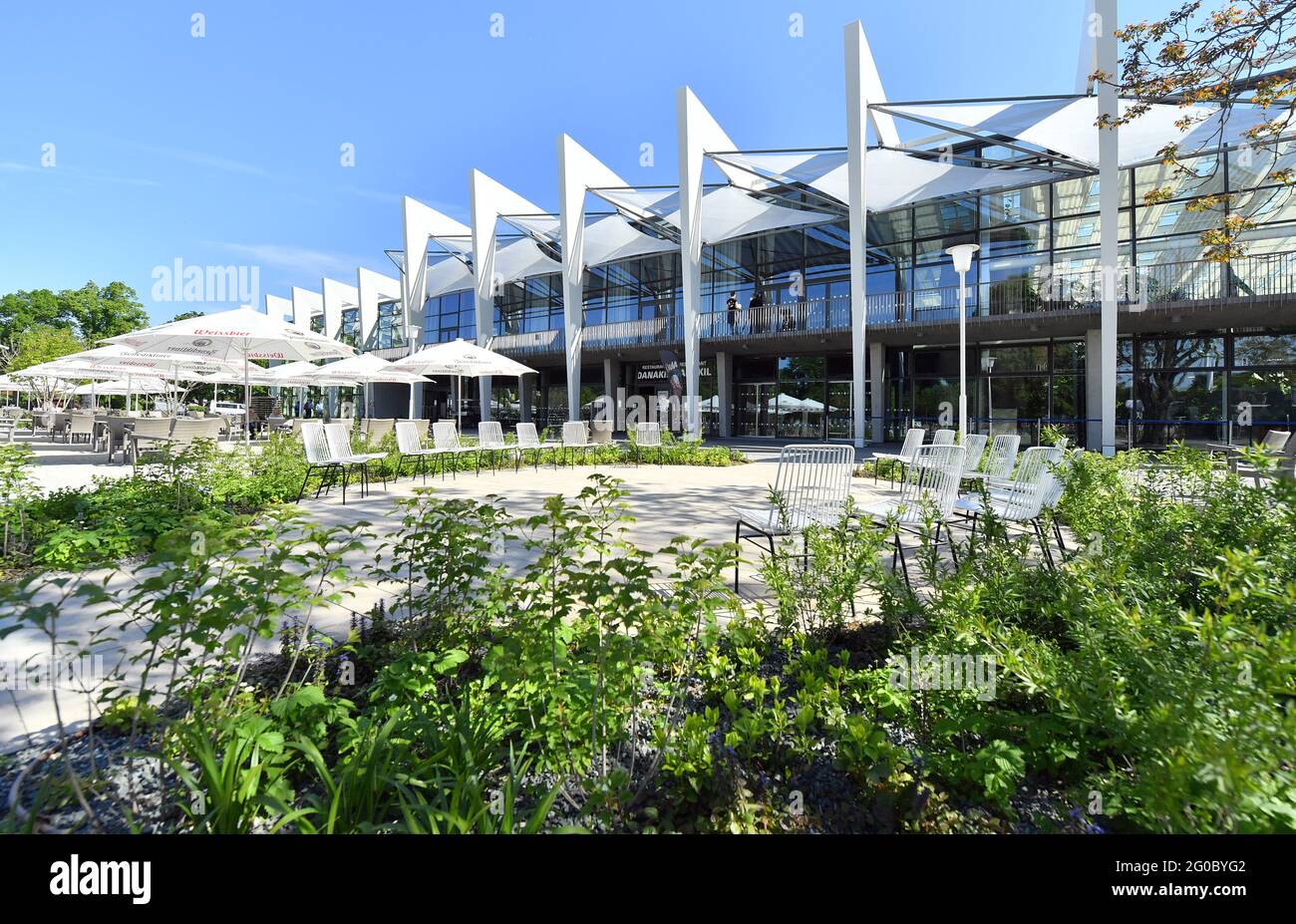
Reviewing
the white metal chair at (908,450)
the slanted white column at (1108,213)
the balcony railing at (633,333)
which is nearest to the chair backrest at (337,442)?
the white metal chair at (908,450)

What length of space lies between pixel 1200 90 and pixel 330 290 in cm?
5003

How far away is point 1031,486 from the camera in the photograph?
192 inches

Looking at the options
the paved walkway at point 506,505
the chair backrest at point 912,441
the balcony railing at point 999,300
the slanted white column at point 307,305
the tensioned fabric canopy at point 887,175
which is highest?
the slanted white column at point 307,305

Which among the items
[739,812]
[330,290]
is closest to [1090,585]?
[739,812]

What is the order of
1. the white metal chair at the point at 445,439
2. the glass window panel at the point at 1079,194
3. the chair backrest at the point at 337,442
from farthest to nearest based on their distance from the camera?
the glass window panel at the point at 1079,194, the white metal chair at the point at 445,439, the chair backrest at the point at 337,442

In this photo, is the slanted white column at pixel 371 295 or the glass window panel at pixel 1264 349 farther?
the slanted white column at pixel 371 295

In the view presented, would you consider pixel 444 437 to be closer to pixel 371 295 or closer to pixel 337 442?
pixel 337 442

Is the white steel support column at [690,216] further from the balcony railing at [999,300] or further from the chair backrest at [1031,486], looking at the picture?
the chair backrest at [1031,486]

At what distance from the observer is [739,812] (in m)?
1.75

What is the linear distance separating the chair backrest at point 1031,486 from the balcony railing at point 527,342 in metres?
22.3

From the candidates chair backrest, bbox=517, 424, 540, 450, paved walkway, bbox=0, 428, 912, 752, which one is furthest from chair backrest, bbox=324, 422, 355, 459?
chair backrest, bbox=517, 424, 540, 450

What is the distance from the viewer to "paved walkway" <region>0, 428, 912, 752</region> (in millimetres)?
2658

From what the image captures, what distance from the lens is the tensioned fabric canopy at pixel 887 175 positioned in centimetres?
1775

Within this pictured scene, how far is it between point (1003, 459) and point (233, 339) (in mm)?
11969
